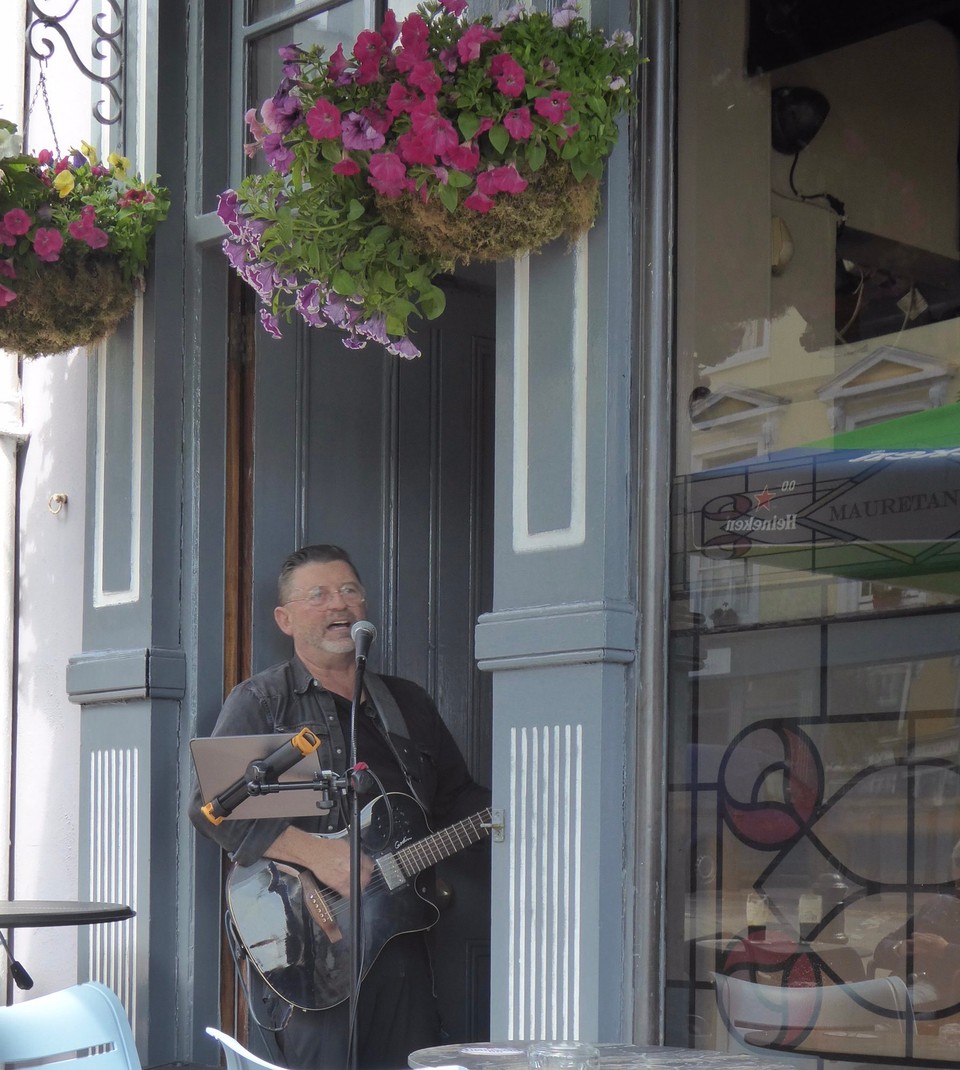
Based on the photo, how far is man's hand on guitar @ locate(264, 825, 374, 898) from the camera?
14.8 ft

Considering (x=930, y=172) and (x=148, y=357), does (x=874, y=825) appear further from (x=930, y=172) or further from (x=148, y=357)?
(x=148, y=357)

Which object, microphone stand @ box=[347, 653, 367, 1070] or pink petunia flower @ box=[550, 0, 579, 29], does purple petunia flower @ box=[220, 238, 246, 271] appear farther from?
microphone stand @ box=[347, 653, 367, 1070]

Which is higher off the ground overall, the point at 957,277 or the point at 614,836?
the point at 957,277

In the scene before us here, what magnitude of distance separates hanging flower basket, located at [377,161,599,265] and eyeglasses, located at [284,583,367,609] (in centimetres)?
147

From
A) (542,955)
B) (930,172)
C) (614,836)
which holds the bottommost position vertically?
(542,955)

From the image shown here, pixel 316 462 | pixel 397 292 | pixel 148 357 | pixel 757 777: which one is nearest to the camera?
pixel 757 777

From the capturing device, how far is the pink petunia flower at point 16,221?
468 cm

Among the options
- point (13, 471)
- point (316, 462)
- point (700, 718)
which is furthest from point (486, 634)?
point (13, 471)

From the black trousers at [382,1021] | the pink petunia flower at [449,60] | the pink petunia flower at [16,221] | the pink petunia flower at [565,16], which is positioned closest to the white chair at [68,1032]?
the black trousers at [382,1021]

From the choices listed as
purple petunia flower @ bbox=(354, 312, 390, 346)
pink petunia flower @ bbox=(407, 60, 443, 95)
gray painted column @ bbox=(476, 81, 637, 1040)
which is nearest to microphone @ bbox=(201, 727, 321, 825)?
gray painted column @ bbox=(476, 81, 637, 1040)

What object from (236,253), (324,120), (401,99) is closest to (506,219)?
(401,99)

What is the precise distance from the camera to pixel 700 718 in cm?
371

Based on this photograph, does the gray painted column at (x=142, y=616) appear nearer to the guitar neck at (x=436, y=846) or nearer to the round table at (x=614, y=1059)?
the guitar neck at (x=436, y=846)

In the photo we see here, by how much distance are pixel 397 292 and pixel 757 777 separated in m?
1.43
